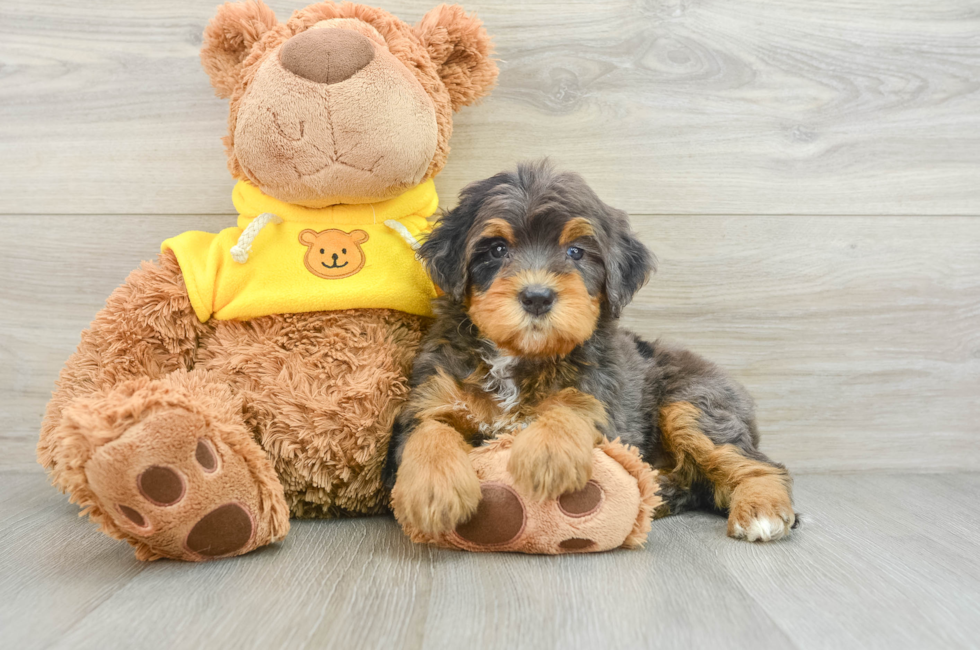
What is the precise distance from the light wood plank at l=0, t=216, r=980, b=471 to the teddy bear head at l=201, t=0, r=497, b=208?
0.89 meters

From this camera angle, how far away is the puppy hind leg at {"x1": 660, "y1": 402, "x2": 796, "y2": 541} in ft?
7.32

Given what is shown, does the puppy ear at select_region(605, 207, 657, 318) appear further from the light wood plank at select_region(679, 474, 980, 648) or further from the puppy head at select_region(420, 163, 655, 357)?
the light wood plank at select_region(679, 474, 980, 648)

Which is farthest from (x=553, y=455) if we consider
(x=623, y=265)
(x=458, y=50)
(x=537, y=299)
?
(x=458, y=50)

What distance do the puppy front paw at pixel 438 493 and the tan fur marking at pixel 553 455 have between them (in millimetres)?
140

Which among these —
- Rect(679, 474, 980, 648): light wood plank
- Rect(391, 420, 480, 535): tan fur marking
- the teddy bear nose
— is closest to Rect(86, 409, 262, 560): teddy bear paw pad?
Rect(391, 420, 480, 535): tan fur marking

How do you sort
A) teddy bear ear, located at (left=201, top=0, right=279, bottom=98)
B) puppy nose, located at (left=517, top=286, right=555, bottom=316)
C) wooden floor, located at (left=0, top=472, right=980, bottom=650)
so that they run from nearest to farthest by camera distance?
wooden floor, located at (left=0, top=472, right=980, bottom=650) < puppy nose, located at (left=517, top=286, right=555, bottom=316) < teddy bear ear, located at (left=201, top=0, right=279, bottom=98)

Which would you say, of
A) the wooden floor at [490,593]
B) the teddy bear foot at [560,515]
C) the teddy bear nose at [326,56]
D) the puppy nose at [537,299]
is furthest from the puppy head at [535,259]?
the wooden floor at [490,593]

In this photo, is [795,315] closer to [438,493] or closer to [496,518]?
[496,518]

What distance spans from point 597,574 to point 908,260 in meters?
2.21

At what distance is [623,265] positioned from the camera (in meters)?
2.31

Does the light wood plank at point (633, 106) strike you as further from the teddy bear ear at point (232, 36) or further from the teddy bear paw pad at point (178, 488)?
the teddy bear paw pad at point (178, 488)

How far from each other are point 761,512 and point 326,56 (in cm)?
194

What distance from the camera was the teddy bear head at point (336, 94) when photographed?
2154 mm

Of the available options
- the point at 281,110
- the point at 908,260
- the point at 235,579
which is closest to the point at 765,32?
the point at 908,260
